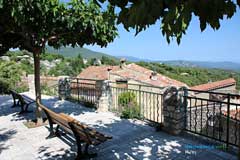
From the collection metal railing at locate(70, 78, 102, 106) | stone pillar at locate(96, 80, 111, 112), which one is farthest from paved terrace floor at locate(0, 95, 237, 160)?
metal railing at locate(70, 78, 102, 106)

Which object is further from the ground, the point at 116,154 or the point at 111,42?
the point at 111,42

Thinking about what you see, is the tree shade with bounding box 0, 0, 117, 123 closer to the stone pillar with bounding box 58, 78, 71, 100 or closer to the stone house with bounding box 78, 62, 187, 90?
the stone pillar with bounding box 58, 78, 71, 100

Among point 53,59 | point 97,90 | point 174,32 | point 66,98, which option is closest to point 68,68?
point 53,59

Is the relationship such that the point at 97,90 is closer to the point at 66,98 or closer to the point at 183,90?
the point at 66,98

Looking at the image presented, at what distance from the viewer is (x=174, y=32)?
3.92 ft

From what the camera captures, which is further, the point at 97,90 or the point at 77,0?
the point at 97,90

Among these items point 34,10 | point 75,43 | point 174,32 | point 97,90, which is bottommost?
point 97,90

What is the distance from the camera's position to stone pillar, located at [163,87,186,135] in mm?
4855

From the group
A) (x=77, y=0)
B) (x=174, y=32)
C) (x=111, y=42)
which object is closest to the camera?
(x=174, y=32)

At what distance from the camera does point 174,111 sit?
489 cm

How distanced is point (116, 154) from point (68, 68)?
3088cm

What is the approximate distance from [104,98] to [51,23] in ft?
10.7

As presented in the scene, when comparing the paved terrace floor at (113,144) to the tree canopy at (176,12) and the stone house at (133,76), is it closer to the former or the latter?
the tree canopy at (176,12)

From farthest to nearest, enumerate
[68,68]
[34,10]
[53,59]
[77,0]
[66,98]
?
[53,59]
[68,68]
[66,98]
[77,0]
[34,10]
